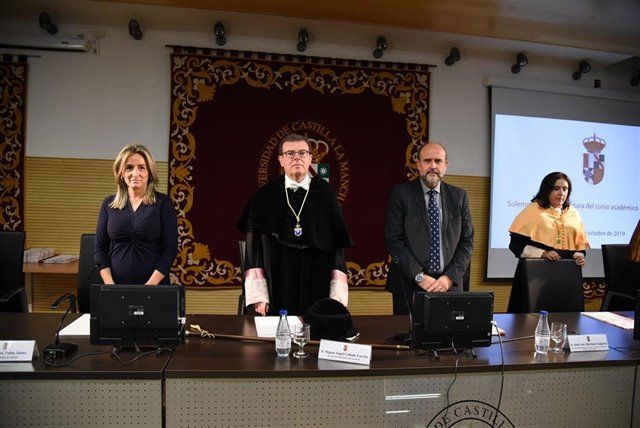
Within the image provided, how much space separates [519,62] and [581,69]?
2.47ft

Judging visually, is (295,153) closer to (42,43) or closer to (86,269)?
(86,269)

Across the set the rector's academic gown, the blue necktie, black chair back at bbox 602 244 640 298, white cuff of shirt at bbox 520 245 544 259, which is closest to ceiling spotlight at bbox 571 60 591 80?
black chair back at bbox 602 244 640 298

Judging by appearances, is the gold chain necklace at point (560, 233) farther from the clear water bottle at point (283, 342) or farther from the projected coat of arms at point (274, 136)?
the clear water bottle at point (283, 342)

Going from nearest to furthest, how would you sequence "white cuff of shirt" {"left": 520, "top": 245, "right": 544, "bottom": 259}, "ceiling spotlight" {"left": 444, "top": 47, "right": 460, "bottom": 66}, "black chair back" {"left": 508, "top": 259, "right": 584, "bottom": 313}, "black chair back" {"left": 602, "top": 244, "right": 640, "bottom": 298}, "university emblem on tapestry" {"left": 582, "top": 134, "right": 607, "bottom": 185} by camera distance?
"black chair back" {"left": 508, "top": 259, "right": 584, "bottom": 313} < "white cuff of shirt" {"left": 520, "top": 245, "right": 544, "bottom": 259} < "black chair back" {"left": 602, "top": 244, "right": 640, "bottom": 298} < "ceiling spotlight" {"left": 444, "top": 47, "right": 460, "bottom": 66} < "university emblem on tapestry" {"left": 582, "top": 134, "right": 607, "bottom": 185}

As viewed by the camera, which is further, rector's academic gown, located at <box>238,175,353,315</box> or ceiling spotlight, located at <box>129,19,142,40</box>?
ceiling spotlight, located at <box>129,19,142,40</box>

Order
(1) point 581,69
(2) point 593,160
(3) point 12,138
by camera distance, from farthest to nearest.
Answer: (2) point 593,160
(1) point 581,69
(3) point 12,138

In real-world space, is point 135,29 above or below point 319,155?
above

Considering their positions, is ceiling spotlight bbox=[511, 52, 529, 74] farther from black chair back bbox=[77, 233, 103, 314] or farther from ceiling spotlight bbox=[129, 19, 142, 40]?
black chair back bbox=[77, 233, 103, 314]

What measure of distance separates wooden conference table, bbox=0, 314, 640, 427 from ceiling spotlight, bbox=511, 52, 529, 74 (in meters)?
3.45

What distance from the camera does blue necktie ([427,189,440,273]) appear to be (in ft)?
8.40

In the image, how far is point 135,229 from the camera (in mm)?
2361

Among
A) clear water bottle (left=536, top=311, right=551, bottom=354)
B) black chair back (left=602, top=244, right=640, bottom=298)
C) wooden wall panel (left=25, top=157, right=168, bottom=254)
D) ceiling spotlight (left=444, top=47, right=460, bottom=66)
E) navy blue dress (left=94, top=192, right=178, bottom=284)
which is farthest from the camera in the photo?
ceiling spotlight (left=444, top=47, right=460, bottom=66)

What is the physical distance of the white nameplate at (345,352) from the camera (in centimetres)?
151

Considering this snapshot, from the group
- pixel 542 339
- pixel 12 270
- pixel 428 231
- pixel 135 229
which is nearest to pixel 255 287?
pixel 135 229
